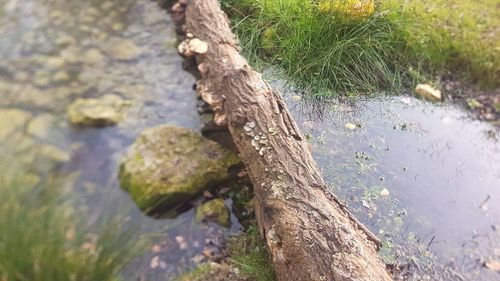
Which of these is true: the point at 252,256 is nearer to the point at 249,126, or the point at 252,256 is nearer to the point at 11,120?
the point at 249,126

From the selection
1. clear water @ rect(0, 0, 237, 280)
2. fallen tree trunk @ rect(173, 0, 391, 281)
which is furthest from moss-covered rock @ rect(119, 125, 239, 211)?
fallen tree trunk @ rect(173, 0, 391, 281)

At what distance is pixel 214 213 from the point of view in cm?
302

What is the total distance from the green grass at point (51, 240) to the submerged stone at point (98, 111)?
1299 mm

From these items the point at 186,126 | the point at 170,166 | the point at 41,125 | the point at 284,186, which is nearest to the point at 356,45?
the point at 284,186

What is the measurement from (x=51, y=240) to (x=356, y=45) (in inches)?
93.2

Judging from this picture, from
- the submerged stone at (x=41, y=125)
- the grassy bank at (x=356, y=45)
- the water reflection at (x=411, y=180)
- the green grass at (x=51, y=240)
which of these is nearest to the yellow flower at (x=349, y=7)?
the grassy bank at (x=356, y=45)

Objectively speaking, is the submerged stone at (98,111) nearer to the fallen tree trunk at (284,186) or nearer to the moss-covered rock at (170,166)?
the moss-covered rock at (170,166)

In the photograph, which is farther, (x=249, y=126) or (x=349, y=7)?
(x=349, y=7)

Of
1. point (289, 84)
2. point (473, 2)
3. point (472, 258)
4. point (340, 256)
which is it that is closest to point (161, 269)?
point (340, 256)

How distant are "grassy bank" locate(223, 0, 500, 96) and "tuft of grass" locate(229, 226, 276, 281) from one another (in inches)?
45.2

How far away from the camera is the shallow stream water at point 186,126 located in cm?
274

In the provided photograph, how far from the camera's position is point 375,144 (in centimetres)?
301

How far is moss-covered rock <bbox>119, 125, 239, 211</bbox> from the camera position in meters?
3.07

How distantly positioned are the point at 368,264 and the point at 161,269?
52.8 inches
